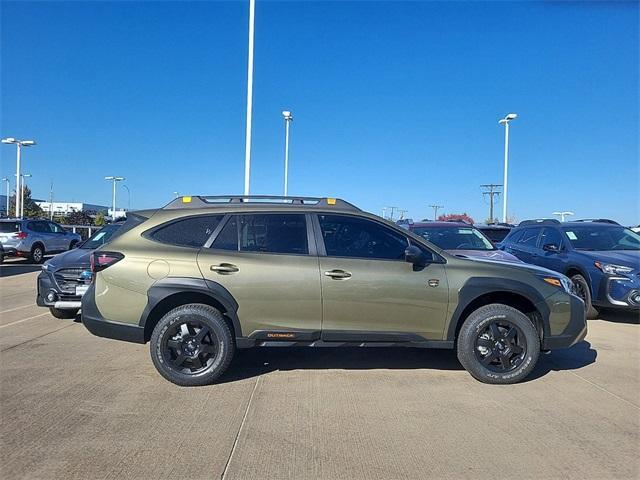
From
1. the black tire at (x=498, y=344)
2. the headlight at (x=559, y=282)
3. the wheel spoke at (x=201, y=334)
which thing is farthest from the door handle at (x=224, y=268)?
the headlight at (x=559, y=282)

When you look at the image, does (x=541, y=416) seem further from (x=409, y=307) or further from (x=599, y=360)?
(x=599, y=360)

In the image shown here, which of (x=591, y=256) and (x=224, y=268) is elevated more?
(x=591, y=256)

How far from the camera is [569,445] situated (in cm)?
363

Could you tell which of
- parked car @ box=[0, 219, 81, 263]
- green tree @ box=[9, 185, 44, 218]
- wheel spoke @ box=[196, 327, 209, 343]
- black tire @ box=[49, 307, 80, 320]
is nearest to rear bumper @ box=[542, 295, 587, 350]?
wheel spoke @ box=[196, 327, 209, 343]

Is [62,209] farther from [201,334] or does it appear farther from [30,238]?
[201,334]

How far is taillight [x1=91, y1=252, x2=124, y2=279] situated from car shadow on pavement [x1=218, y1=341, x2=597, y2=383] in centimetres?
160

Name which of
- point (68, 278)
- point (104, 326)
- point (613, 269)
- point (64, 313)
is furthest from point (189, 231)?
point (613, 269)

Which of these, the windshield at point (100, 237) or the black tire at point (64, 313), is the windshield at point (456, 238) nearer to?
the windshield at point (100, 237)

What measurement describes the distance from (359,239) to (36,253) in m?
16.6

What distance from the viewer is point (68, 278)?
6.97m

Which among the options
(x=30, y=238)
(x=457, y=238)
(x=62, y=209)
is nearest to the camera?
(x=457, y=238)

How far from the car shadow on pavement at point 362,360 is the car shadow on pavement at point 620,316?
251cm

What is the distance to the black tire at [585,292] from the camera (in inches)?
313

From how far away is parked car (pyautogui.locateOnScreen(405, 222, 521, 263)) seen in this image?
26.3ft
